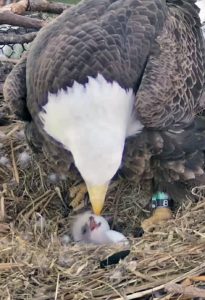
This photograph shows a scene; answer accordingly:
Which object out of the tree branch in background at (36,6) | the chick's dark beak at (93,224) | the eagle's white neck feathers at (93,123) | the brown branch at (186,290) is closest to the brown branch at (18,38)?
the tree branch in background at (36,6)

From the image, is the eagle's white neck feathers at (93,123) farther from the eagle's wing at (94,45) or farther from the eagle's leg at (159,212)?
the eagle's leg at (159,212)

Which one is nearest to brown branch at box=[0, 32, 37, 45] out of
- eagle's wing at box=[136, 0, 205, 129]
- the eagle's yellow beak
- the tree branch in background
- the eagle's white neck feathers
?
the tree branch in background

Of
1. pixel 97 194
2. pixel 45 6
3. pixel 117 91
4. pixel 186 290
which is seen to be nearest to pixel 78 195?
pixel 97 194

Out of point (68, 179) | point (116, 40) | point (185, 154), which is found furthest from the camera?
point (68, 179)

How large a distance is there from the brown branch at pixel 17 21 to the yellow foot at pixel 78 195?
953mm

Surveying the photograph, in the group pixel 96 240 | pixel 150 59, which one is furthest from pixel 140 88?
pixel 96 240

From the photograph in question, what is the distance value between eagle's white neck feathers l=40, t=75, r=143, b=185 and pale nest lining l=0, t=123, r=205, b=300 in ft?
1.25

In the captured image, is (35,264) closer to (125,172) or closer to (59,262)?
(59,262)

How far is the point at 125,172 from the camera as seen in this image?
394cm

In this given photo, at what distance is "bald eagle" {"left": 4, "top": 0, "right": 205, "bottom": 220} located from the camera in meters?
3.38

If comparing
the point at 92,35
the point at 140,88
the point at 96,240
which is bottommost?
the point at 96,240

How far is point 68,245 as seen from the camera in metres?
3.76

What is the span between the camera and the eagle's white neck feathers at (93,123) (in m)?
3.30

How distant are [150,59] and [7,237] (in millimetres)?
1088
